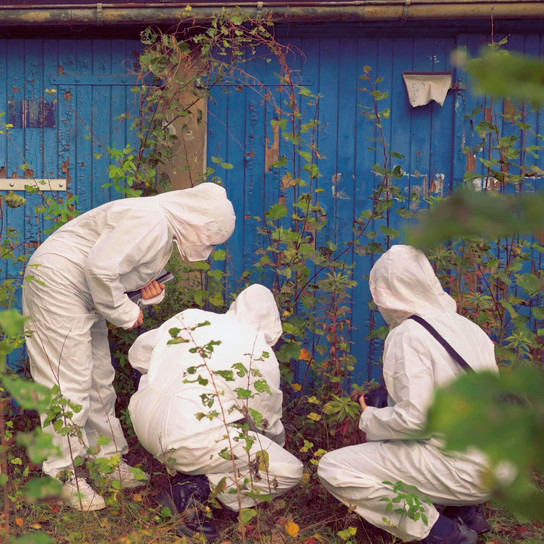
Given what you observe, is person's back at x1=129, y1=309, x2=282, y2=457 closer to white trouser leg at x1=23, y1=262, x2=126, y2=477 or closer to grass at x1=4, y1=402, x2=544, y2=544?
grass at x1=4, y1=402, x2=544, y2=544

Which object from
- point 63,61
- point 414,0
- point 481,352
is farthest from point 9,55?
point 481,352

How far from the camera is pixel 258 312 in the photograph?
4.37 meters

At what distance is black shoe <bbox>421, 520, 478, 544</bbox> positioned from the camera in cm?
371

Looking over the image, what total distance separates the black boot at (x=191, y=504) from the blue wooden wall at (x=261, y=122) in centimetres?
217

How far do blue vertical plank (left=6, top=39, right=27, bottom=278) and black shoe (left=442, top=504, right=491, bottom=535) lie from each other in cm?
376

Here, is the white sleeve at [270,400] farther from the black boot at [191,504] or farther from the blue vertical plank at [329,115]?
the blue vertical plank at [329,115]

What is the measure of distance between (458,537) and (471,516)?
22cm

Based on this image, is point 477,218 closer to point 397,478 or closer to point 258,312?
point 397,478

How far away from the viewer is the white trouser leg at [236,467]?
153 inches

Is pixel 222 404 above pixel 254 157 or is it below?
below

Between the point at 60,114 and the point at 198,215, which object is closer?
Answer: the point at 198,215

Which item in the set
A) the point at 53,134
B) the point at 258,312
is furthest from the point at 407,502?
the point at 53,134

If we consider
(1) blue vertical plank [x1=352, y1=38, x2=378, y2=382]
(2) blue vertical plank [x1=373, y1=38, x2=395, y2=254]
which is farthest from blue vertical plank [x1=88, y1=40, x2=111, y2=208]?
(2) blue vertical plank [x1=373, y1=38, x2=395, y2=254]

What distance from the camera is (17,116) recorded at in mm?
6184
